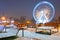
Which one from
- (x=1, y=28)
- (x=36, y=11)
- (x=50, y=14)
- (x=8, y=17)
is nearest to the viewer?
(x=1, y=28)

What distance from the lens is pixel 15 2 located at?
702 inches

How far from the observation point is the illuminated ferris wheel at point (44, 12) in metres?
13.5

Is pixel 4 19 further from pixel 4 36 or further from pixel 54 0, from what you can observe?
pixel 4 36

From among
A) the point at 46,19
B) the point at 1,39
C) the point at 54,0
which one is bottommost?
the point at 1,39

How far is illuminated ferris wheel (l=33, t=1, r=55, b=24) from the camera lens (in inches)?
533

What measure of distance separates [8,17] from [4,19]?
185cm

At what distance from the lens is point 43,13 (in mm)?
14148

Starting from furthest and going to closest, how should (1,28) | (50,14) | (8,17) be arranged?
1. (8,17)
2. (50,14)
3. (1,28)

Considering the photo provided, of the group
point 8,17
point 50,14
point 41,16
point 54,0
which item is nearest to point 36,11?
point 41,16

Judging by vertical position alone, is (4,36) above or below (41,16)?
below

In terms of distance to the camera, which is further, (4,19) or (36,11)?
(4,19)

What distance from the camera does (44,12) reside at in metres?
14.1

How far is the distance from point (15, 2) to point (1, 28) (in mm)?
11422

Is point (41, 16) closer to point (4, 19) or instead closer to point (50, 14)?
point (50, 14)
